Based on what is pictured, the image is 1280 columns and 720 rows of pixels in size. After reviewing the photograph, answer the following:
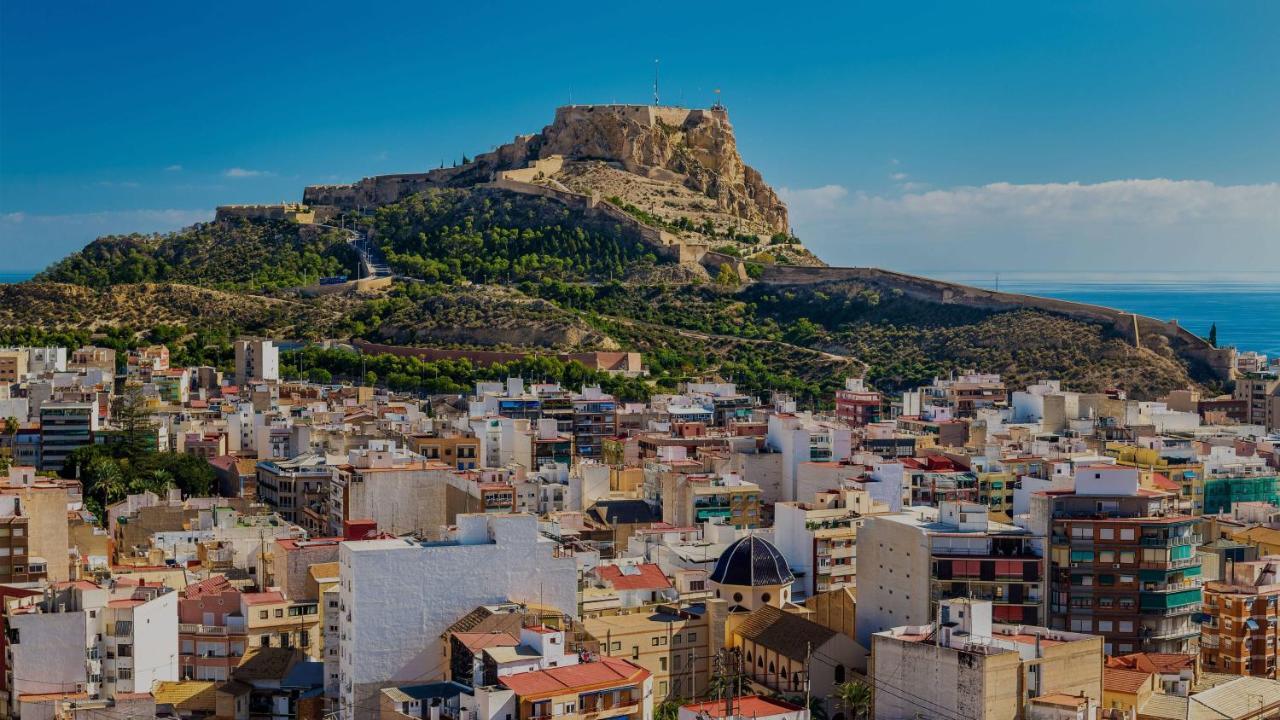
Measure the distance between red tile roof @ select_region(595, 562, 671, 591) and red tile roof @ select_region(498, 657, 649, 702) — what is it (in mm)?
4578

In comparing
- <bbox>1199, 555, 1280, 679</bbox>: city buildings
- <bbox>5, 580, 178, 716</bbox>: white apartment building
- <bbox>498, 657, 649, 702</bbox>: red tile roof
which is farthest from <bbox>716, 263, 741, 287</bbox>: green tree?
<bbox>498, 657, 649, 702</bbox>: red tile roof

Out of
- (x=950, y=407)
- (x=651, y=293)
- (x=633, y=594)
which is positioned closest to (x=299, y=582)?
(x=633, y=594)

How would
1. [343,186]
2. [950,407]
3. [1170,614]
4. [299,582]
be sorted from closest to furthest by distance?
[1170,614] < [299,582] < [950,407] < [343,186]

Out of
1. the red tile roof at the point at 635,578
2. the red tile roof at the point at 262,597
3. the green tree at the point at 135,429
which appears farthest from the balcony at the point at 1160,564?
→ the green tree at the point at 135,429

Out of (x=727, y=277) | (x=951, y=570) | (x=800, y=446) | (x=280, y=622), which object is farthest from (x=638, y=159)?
(x=951, y=570)

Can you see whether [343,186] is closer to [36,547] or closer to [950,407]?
[950,407]

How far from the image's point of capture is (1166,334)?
217 ft

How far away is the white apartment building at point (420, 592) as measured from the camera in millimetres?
22359

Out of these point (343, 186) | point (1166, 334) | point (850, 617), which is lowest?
point (850, 617)

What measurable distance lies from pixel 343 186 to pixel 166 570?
239 feet

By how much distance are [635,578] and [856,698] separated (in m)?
5.49

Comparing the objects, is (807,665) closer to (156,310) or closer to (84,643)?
(84,643)

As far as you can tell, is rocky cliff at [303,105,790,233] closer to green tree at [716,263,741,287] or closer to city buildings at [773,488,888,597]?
green tree at [716,263,741,287]

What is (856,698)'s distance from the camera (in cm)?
2183
